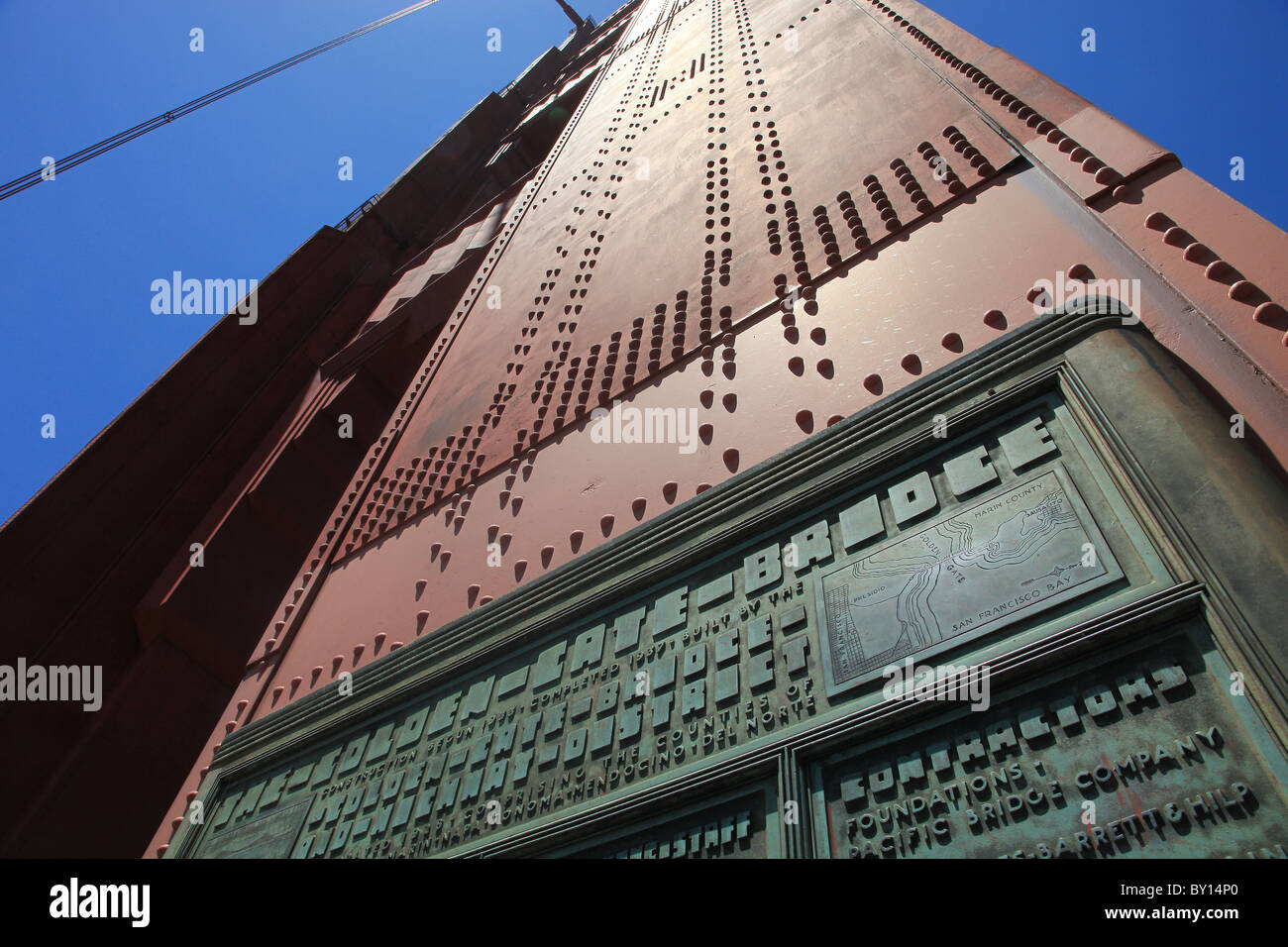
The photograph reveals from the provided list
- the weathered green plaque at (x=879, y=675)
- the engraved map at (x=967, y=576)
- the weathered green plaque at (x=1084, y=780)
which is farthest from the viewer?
the engraved map at (x=967, y=576)

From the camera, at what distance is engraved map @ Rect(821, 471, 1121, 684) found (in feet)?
5.83

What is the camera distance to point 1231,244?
209 centimetres

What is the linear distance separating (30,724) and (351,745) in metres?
3.30

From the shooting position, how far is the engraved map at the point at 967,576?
1.78 metres

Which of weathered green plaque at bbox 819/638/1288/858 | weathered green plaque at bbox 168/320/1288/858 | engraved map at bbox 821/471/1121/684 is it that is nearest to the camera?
weathered green plaque at bbox 819/638/1288/858

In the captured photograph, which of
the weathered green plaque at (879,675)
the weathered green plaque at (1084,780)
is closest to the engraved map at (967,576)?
the weathered green plaque at (879,675)

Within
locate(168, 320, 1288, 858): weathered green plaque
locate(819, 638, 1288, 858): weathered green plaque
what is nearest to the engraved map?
locate(168, 320, 1288, 858): weathered green plaque

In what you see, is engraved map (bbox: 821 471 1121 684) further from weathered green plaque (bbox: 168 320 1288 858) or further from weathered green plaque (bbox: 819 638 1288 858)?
weathered green plaque (bbox: 819 638 1288 858)

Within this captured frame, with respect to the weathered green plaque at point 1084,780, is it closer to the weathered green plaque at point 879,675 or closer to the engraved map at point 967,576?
the weathered green plaque at point 879,675

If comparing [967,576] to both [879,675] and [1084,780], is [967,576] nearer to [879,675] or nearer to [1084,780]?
[879,675]

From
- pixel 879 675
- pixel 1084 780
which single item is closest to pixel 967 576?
pixel 879 675

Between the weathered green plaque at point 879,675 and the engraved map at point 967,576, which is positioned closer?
the weathered green plaque at point 879,675

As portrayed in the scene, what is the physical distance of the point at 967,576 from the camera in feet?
6.30

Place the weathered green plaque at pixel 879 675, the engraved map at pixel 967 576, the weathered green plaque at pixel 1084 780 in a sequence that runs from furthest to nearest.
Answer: the engraved map at pixel 967 576 → the weathered green plaque at pixel 879 675 → the weathered green plaque at pixel 1084 780
